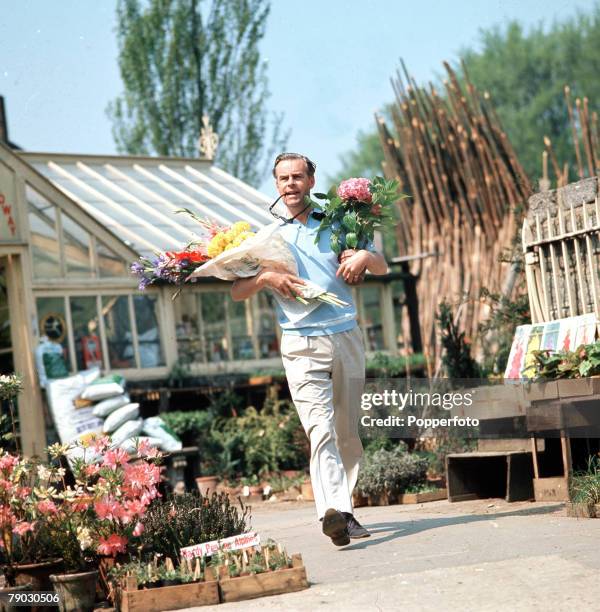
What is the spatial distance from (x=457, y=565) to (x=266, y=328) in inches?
453

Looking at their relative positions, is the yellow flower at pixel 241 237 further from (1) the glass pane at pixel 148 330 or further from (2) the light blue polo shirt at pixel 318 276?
(1) the glass pane at pixel 148 330

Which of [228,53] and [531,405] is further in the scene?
[228,53]

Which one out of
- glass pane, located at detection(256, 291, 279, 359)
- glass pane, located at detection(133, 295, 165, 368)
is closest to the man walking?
glass pane, located at detection(133, 295, 165, 368)

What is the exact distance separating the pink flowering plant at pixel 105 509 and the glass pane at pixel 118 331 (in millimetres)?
9559

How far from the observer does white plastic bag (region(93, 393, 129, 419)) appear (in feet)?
45.0

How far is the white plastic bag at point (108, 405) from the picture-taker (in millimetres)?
13727

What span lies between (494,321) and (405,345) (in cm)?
610

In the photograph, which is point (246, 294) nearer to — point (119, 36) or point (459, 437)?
point (459, 437)

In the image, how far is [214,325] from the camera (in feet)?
54.0

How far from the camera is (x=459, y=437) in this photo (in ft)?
35.4

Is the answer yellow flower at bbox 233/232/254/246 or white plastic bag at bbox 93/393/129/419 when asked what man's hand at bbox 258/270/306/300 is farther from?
white plastic bag at bbox 93/393/129/419

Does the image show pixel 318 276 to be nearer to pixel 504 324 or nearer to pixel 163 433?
pixel 504 324

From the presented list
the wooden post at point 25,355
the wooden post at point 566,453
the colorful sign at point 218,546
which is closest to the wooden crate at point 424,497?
the wooden post at point 566,453

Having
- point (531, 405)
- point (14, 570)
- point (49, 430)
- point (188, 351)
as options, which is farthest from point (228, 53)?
point (14, 570)
